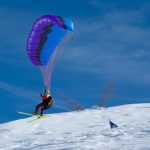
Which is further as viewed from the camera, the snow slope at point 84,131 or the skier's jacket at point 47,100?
the skier's jacket at point 47,100

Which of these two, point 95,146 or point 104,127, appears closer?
point 95,146

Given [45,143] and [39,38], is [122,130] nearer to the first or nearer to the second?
[45,143]

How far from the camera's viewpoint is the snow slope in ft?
64.8

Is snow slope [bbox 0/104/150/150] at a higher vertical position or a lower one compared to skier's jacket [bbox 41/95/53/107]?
lower

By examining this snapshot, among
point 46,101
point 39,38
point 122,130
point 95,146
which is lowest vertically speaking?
point 95,146

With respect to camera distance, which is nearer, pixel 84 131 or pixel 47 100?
pixel 84 131

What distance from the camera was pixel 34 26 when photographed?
80.9 ft

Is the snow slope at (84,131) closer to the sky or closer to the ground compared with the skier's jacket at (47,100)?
closer to the ground

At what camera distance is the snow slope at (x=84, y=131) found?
19.7 meters

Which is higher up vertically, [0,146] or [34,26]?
[34,26]

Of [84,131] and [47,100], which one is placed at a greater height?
[47,100]

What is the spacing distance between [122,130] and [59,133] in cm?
304

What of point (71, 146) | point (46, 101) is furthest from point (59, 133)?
point (71, 146)

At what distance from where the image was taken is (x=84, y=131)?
23266mm
